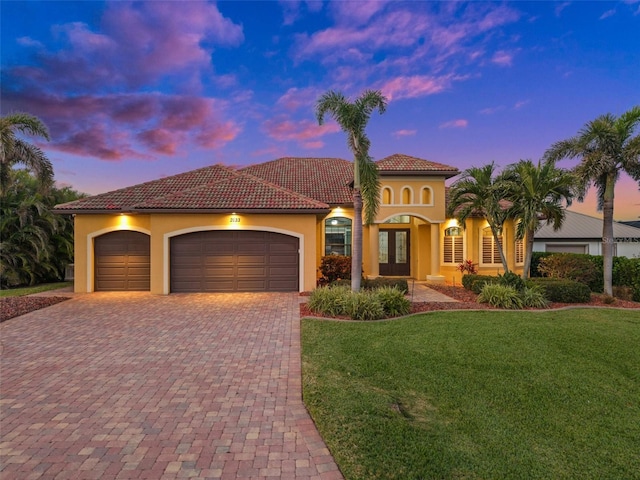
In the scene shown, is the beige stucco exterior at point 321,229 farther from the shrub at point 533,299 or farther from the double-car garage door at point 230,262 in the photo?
the shrub at point 533,299

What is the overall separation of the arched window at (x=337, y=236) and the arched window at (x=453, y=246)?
5073mm

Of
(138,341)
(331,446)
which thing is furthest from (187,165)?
(331,446)

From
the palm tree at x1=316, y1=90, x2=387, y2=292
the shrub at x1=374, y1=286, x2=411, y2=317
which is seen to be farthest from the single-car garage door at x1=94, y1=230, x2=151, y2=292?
the shrub at x1=374, y1=286, x2=411, y2=317

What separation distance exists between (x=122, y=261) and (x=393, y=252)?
44.4ft

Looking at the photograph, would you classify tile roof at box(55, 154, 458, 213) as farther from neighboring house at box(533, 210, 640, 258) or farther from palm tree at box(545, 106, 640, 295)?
neighboring house at box(533, 210, 640, 258)

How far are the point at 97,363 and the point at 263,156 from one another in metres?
18.2

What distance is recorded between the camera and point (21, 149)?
1080cm

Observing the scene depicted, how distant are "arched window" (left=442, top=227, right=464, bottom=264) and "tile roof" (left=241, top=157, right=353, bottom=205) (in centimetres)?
546

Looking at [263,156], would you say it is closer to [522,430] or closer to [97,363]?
[97,363]

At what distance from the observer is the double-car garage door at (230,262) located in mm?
13125

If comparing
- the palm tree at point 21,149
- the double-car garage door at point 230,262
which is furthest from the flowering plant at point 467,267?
the palm tree at point 21,149

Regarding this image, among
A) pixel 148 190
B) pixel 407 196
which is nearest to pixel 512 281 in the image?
pixel 407 196

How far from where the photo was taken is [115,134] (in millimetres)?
16219

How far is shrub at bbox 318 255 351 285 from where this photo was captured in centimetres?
1356
